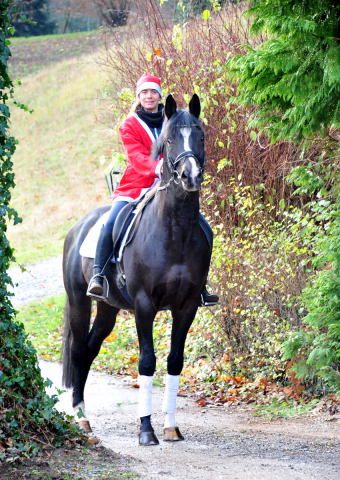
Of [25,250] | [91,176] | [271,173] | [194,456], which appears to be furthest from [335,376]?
[91,176]

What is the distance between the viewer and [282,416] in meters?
6.23

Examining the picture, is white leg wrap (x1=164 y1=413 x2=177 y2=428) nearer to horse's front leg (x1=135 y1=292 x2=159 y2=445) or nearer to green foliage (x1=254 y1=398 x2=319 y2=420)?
horse's front leg (x1=135 y1=292 x2=159 y2=445)

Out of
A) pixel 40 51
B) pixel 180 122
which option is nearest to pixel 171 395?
pixel 180 122

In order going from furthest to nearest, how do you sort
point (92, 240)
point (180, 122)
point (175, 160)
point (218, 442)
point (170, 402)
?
point (92, 240) → point (170, 402) → point (218, 442) → point (180, 122) → point (175, 160)

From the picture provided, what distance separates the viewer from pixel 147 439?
4965mm

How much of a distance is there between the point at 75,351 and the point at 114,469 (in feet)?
8.39

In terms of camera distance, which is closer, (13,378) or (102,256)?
(13,378)

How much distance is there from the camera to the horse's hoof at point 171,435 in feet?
16.9

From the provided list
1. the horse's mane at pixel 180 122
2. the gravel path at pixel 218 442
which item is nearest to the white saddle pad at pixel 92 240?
the horse's mane at pixel 180 122

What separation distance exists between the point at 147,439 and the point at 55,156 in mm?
26836

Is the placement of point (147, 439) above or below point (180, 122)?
below

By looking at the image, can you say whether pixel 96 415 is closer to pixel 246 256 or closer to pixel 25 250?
pixel 246 256

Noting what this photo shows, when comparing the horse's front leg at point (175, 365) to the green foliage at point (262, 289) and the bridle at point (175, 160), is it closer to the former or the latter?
the bridle at point (175, 160)

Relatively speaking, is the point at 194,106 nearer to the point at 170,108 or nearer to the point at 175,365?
the point at 170,108
